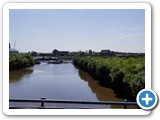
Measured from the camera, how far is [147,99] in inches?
78.5

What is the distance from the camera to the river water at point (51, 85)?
2.29 m

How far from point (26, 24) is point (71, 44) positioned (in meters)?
0.33

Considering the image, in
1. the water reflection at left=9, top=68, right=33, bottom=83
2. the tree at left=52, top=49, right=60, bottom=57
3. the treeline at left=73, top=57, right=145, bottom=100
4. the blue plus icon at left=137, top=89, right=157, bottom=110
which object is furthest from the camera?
the treeline at left=73, top=57, right=145, bottom=100

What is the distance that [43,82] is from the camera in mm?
2449

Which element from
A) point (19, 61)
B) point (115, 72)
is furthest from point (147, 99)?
point (115, 72)

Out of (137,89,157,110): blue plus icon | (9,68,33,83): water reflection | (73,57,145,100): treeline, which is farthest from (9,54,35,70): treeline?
(137,89,157,110): blue plus icon

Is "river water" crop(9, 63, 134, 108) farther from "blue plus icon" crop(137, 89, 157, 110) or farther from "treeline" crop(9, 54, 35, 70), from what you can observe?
"blue plus icon" crop(137, 89, 157, 110)

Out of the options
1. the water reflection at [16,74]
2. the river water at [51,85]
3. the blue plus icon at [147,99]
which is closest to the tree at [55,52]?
the river water at [51,85]

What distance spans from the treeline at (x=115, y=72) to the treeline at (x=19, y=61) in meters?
0.33

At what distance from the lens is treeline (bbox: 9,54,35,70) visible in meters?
2.13

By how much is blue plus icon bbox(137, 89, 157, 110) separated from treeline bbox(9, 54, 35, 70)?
32.5 inches
